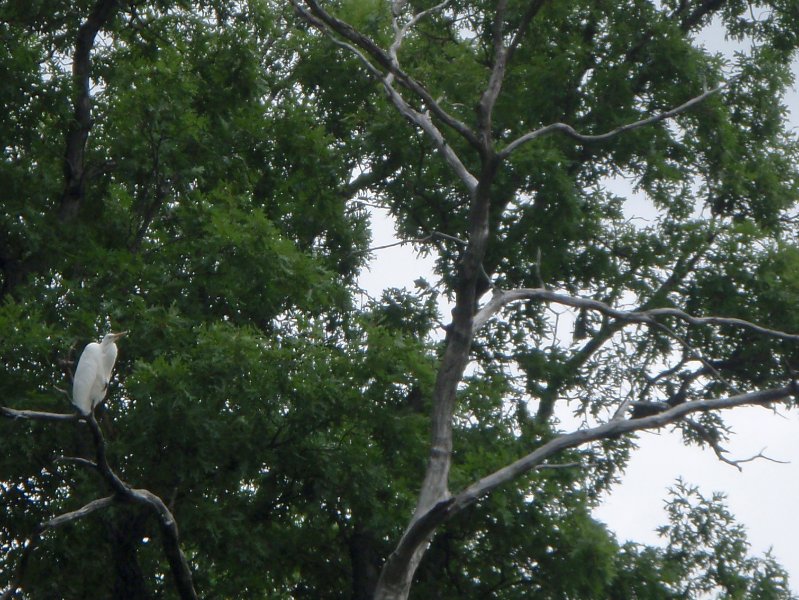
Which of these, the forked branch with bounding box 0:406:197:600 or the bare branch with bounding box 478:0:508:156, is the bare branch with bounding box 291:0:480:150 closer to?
the bare branch with bounding box 478:0:508:156

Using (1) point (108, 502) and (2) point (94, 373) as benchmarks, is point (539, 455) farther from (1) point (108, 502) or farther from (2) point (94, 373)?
(2) point (94, 373)

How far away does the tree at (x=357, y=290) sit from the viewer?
9898mm

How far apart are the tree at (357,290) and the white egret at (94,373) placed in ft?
2.65

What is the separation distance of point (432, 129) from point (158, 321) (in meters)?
2.67

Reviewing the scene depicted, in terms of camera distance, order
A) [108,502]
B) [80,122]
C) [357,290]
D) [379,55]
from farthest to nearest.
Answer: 1. [357,290]
2. [80,122]
3. [379,55]
4. [108,502]

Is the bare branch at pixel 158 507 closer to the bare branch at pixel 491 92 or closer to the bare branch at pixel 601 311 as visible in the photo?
the bare branch at pixel 601 311

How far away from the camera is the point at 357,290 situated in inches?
539

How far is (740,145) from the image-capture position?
13555 millimetres

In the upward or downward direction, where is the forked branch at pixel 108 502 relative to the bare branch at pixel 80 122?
downward

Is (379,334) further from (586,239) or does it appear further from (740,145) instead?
(740,145)

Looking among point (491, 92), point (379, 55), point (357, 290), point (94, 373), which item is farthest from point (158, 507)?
point (357, 290)

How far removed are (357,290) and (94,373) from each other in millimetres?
5440

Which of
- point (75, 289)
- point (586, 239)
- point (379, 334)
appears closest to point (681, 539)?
point (586, 239)

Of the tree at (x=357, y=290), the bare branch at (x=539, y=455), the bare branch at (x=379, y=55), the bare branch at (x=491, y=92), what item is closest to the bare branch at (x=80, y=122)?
the tree at (x=357, y=290)
